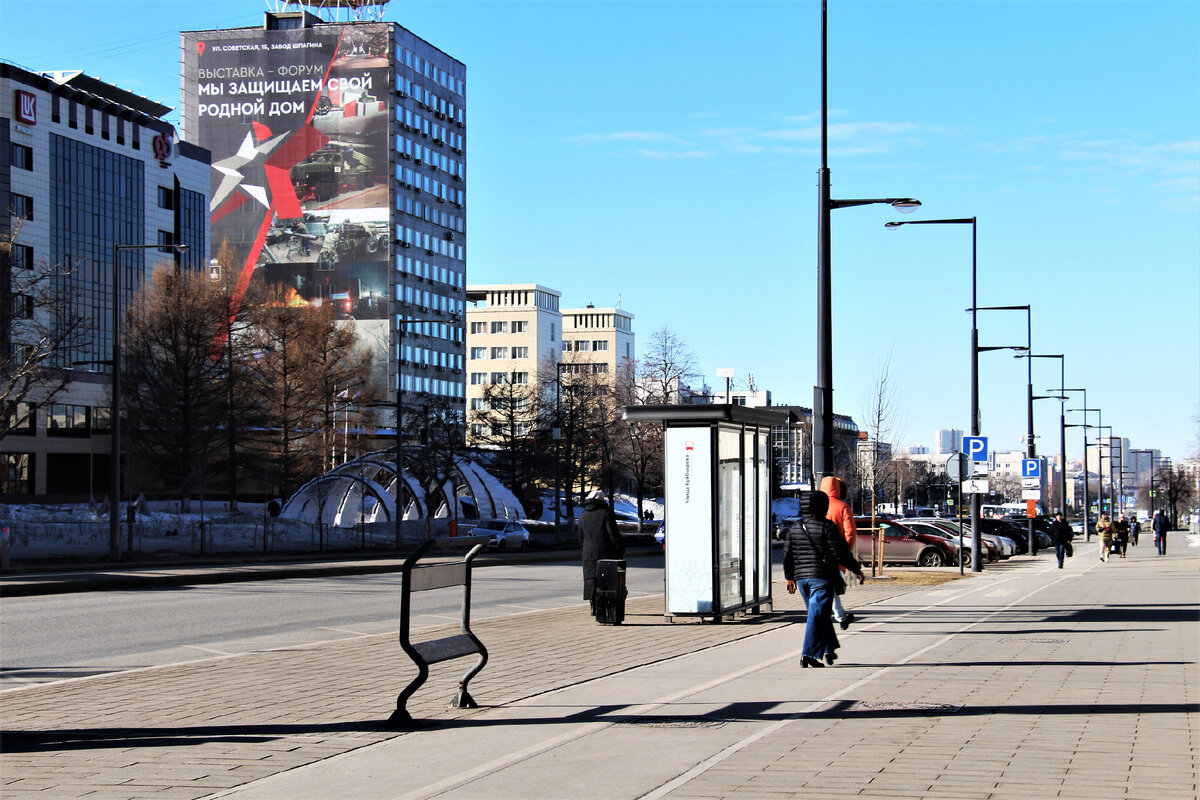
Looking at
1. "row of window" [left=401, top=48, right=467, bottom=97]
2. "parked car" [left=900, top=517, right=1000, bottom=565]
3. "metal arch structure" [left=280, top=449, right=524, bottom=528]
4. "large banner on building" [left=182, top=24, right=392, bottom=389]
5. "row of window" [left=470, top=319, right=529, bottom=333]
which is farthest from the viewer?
"row of window" [left=470, top=319, right=529, bottom=333]

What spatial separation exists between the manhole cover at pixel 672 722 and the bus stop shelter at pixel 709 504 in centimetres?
715

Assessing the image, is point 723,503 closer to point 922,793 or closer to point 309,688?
point 309,688

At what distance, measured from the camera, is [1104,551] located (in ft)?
149

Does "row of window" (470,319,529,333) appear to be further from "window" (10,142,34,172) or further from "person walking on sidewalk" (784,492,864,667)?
"person walking on sidewalk" (784,492,864,667)

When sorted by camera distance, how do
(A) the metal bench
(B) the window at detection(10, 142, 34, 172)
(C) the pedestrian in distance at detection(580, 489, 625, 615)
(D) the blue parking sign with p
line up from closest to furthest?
(A) the metal bench → (C) the pedestrian in distance at detection(580, 489, 625, 615) → (D) the blue parking sign with p → (B) the window at detection(10, 142, 34, 172)

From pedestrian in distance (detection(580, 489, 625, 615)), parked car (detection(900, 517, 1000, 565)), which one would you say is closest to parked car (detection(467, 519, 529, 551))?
parked car (detection(900, 517, 1000, 565))

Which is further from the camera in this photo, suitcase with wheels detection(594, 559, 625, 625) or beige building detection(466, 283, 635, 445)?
beige building detection(466, 283, 635, 445)

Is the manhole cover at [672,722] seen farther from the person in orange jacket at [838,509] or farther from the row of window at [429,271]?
the row of window at [429,271]

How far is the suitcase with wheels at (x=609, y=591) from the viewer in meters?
17.1

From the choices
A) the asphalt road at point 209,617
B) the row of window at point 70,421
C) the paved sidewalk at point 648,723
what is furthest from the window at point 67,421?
the paved sidewalk at point 648,723

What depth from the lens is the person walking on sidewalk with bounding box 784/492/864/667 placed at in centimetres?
1226

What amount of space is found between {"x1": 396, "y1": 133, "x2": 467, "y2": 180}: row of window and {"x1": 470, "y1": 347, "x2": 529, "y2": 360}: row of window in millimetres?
45172

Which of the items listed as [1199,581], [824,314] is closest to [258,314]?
[1199,581]

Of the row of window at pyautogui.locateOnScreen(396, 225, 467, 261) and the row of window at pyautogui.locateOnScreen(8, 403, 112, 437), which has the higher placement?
the row of window at pyautogui.locateOnScreen(396, 225, 467, 261)
